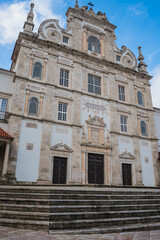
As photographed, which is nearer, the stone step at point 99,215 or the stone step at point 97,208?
the stone step at point 99,215

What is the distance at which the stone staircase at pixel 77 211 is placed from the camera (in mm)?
5008

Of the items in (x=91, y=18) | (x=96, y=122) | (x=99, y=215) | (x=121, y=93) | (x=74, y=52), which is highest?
(x=91, y=18)

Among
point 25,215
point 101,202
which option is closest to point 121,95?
point 101,202

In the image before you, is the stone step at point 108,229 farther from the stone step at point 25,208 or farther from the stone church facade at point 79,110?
the stone church facade at point 79,110

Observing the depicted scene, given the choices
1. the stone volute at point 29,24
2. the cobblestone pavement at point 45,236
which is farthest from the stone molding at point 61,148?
the stone volute at point 29,24

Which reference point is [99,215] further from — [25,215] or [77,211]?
[25,215]

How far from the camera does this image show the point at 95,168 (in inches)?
655

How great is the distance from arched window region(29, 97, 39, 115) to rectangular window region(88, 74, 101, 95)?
5808 mm

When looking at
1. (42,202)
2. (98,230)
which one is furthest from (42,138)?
(98,230)

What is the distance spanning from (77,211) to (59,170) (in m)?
9.52

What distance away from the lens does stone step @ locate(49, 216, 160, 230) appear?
490cm

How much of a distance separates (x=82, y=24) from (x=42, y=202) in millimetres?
20627

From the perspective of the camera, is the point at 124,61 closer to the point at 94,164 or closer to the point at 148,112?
the point at 148,112

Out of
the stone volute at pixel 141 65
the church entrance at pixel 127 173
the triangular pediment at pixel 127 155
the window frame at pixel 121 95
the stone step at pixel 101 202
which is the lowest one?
the stone step at pixel 101 202
